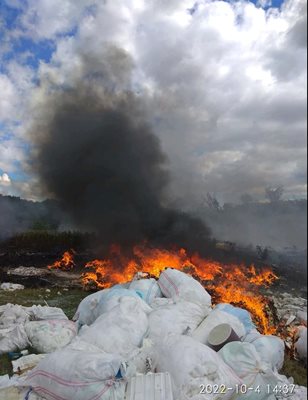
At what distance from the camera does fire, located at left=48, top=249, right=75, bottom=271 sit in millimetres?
6230

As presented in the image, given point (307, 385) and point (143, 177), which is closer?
point (307, 385)

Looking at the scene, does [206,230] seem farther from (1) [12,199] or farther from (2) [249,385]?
(2) [249,385]

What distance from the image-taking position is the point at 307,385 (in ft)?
12.2

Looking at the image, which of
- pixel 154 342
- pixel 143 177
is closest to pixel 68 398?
pixel 154 342

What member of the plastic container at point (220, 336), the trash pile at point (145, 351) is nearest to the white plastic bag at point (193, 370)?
the trash pile at point (145, 351)

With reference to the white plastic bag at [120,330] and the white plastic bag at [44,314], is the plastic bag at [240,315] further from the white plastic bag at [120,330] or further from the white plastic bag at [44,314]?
the white plastic bag at [44,314]

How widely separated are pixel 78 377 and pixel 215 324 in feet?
5.31

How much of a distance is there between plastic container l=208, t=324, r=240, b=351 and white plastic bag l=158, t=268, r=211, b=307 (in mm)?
724

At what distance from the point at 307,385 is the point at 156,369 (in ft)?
7.17

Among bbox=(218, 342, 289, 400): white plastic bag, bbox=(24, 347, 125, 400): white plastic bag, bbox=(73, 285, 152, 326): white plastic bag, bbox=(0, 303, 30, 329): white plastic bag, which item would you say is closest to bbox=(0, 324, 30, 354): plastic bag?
bbox=(0, 303, 30, 329): white plastic bag

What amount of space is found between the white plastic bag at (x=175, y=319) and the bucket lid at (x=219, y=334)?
0.22m

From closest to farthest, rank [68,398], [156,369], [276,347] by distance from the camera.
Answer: [68,398] → [156,369] → [276,347]

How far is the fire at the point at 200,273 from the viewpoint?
503cm

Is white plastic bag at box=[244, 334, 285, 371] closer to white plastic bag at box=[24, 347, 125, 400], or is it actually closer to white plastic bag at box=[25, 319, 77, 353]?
white plastic bag at box=[24, 347, 125, 400]
